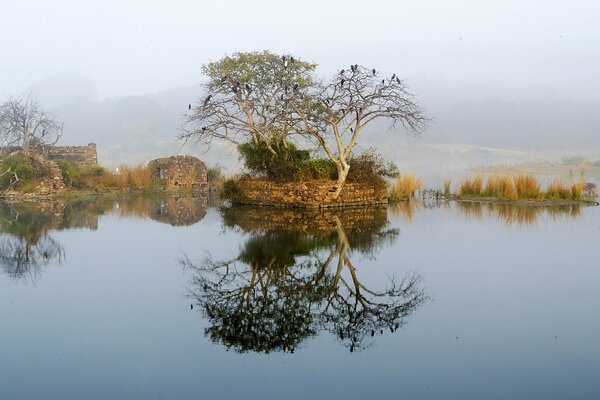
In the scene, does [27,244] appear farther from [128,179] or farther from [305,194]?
[128,179]

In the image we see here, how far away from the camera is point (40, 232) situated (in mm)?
14844

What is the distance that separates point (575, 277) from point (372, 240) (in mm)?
4505

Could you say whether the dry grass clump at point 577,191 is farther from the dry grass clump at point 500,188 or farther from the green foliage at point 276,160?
the green foliage at point 276,160

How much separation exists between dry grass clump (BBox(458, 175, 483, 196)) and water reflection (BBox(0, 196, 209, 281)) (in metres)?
11.0

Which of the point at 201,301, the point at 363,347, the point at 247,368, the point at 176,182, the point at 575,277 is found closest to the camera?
the point at 247,368

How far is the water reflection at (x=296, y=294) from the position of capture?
6.15 meters

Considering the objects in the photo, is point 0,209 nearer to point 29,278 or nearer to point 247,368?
point 29,278

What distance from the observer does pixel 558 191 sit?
23141 millimetres

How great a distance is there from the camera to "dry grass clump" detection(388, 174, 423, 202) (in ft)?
81.3

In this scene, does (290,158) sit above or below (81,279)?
above

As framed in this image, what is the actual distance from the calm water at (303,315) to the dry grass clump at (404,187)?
11053 mm

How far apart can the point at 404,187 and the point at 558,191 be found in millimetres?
6176

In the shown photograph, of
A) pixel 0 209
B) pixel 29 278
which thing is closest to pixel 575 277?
pixel 29 278

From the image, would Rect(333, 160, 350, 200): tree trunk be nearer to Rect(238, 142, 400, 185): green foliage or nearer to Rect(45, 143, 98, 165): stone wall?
Rect(238, 142, 400, 185): green foliage
